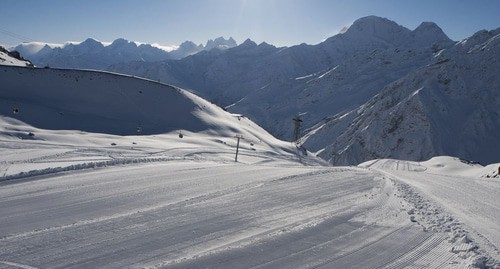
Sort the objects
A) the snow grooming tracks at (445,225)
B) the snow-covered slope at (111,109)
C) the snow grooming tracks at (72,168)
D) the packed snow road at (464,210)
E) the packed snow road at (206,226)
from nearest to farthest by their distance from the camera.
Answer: the packed snow road at (206,226), the snow grooming tracks at (445,225), the packed snow road at (464,210), the snow grooming tracks at (72,168), the snow-covered slope at (111,109)

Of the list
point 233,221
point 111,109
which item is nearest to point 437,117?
point 111,109

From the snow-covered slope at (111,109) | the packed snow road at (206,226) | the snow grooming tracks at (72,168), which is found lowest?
the packed snow road at (206,226)

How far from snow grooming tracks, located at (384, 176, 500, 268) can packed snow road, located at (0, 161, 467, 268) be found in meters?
0.18

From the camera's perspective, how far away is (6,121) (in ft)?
121

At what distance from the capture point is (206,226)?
8383mm

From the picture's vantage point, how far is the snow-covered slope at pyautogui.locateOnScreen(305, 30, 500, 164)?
106250mm

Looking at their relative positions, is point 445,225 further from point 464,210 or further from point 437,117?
point 437,117

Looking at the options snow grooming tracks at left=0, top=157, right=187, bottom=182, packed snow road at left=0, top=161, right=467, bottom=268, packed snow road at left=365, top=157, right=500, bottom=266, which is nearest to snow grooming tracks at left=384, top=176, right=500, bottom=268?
packed snow road at left=365, top=157, right=500, bottom=266

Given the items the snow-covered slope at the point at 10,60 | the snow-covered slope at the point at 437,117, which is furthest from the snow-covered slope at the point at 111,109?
the snow-covered slope at the point at 437,117

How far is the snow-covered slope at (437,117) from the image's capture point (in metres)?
106

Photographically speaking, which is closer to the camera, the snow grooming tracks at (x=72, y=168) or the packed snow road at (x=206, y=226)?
the packed snow road at (x=206, y=226)

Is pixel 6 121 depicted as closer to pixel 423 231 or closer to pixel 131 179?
pixel 131 179

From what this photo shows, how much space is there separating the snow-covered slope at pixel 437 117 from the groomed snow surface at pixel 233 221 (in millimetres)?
97799

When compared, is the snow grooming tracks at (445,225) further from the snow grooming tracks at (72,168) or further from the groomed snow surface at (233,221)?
the snow grooming tracks at (72,168)
